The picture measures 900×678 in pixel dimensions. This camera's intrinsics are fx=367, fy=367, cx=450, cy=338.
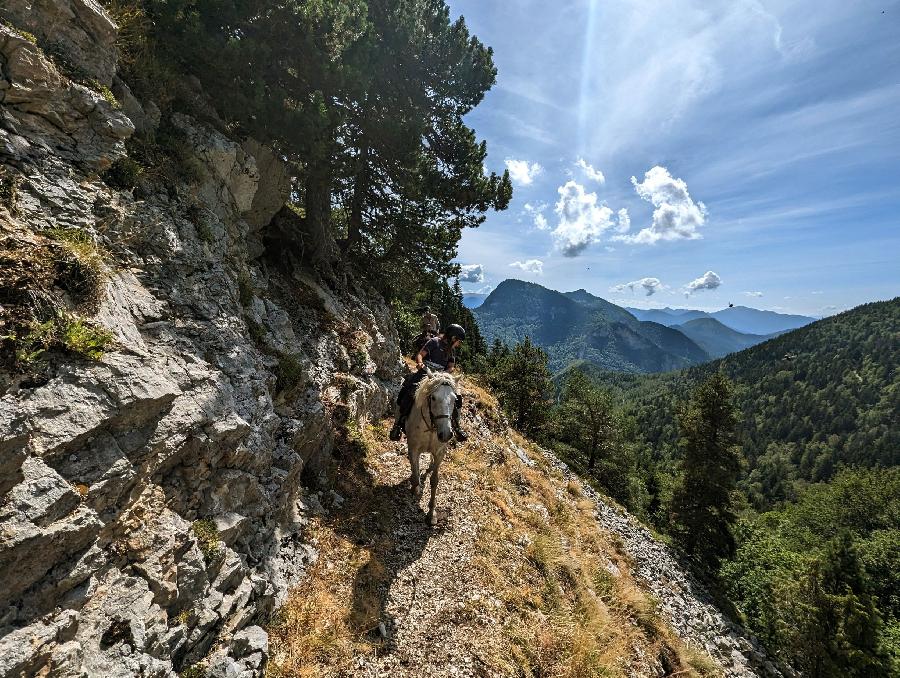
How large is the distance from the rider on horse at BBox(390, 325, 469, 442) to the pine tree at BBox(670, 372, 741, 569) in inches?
1020

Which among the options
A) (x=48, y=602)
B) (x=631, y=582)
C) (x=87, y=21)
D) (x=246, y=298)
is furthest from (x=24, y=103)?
(x=631, y=582)

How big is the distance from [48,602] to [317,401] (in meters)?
6.16

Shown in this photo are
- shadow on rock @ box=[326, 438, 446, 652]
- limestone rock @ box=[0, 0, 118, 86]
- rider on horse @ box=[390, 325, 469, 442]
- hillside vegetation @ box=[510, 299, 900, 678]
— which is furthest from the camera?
hillside vegetation @ box=[510, 299, 900, 678]

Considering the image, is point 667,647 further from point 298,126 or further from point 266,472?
point 298,126

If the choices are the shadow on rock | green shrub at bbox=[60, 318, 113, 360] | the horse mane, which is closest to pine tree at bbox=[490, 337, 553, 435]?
the shadow on rock

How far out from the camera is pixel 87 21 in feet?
21.1

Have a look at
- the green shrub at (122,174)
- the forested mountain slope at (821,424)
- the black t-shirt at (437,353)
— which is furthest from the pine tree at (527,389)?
the forested mountain slope at (821,424)

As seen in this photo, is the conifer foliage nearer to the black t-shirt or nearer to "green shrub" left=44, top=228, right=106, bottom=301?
the black t-shirt

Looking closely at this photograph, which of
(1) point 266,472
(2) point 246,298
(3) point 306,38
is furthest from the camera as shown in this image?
(3) point 306,38

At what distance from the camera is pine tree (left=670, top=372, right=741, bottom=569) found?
89.1ft

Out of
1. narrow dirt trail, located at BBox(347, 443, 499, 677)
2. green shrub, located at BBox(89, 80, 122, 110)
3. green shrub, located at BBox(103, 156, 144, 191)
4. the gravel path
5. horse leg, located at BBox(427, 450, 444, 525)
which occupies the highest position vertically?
green shrub, located at BBox(89, 80, 122, 110)

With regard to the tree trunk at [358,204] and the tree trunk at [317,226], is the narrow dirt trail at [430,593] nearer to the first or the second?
the tree trunk at [317,226]

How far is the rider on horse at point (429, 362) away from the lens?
34.7 feet

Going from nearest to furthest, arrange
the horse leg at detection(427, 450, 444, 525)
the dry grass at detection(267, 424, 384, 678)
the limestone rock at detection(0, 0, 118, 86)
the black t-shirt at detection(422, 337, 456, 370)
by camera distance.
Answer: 1. the dry grass at detection(267, 424, 384, 678)
2. the limestone rock at detection(0, 0, 118, 86)
3. the horse leg at detection(427, 450, 444, 525)
4. the black t-shirt at detection(422, 337, 456, 370)
